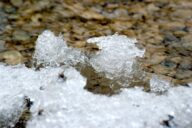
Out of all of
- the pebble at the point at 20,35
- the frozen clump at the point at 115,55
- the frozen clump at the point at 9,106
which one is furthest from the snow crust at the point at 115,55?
the frozen clump at the point at 9,106

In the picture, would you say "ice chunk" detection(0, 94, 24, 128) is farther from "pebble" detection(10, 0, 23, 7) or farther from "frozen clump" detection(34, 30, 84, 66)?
"pebble" detection(10, 0, 23, 7)

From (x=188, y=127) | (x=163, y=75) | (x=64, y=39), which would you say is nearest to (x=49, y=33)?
(x=64, y=39)

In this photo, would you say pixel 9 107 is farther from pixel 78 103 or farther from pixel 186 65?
pixel 186 65

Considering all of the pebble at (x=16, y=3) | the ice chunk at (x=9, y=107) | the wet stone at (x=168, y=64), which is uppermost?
the pebble at (x=16, y=3)

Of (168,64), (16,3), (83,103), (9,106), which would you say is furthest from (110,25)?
(9,106)

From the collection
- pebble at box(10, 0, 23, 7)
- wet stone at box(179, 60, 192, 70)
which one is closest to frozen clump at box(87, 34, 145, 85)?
wet stone at box(179, 60, 192, 70)

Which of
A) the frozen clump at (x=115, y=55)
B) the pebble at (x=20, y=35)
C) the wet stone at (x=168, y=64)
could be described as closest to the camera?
the frozen clump at (x=115, y=55)

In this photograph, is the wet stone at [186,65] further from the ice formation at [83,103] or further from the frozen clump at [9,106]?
the frozen clump at [9,106]

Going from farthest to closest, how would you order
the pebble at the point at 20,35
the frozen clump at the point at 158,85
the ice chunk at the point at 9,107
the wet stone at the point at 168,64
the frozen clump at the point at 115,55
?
the pebble at the point at 20,35 → the wet stone at the point at 168,64 → the frozen clump at the point at 115,55 → the frozen clump at the point at 158,85 → the ice chunk at the point at 9,107
